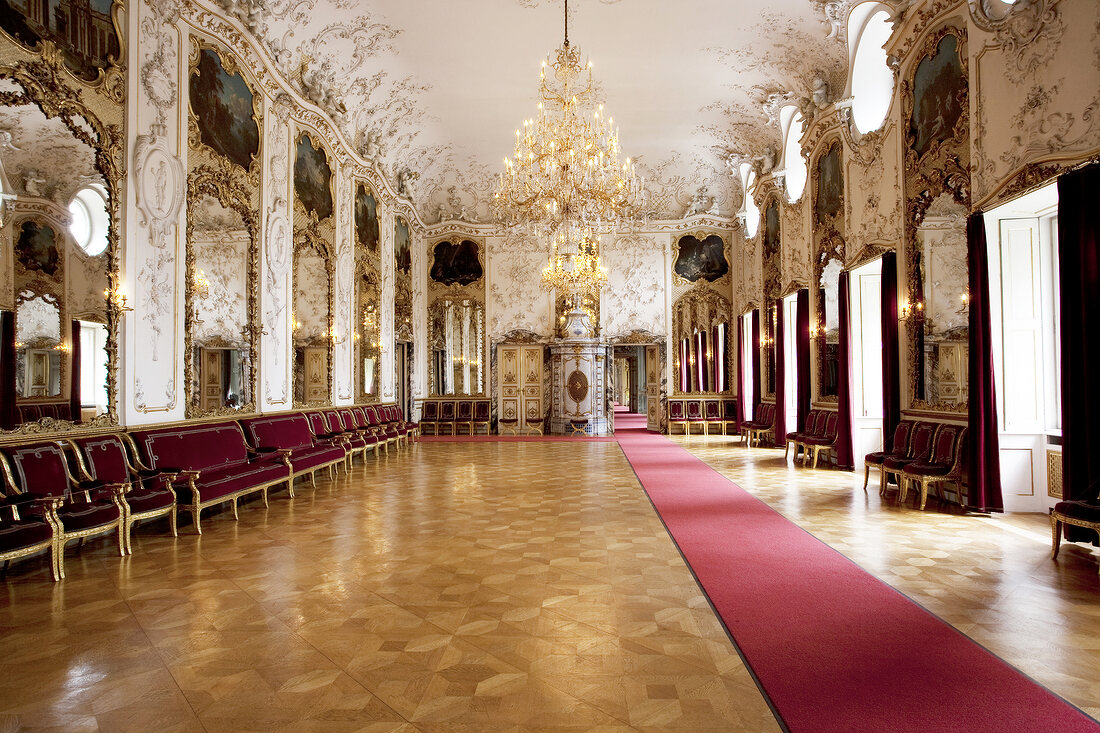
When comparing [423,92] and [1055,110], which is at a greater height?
[423,92]

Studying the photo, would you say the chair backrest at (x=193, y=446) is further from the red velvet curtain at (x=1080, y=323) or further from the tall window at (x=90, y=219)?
the red velvet curtain at (x=1080, y=323)

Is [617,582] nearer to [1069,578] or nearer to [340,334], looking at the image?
[1069,578]

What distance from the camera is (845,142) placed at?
923cm

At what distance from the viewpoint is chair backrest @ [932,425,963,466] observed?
649cm

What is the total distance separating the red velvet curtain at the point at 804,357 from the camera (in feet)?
36.1

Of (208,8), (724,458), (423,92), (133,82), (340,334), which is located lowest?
(724,458)

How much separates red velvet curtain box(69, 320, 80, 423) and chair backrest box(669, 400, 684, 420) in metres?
13.2

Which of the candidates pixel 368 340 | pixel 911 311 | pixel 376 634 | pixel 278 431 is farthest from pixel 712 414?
A: pixel 376 634

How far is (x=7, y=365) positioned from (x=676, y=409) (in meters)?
13.9

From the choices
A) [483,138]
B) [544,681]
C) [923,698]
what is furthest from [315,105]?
[923,698]

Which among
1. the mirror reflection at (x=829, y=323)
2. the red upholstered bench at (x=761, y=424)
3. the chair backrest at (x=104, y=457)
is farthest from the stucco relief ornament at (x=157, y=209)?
the red upholstered bench at (x=761, y=424)

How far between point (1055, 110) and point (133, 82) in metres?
8.42

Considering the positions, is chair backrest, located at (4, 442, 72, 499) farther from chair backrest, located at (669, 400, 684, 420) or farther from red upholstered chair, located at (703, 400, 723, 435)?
red upholstered chair, located at (703, 400, 723, 435)

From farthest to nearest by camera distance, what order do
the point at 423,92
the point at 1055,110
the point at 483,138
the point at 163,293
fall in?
the point at 483,138 → the point at 423,92 → the point at 163,293 → the point at 1055,110
